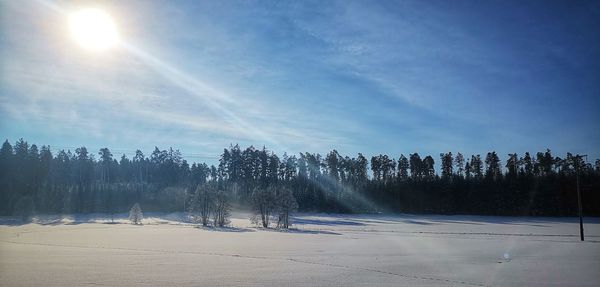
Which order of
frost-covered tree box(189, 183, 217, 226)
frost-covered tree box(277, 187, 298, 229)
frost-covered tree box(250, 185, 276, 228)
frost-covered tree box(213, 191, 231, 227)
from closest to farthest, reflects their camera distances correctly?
frost-covered tree box(277, 187, 298, 229), frost-covered tree box(250, 185, 276, 228), frost-covered tree box(213, 191, 231, 227), frost-covered tree box(189, 183, 217, 226)

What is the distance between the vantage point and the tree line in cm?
11356

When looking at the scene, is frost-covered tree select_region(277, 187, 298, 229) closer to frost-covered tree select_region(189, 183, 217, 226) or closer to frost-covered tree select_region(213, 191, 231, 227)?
frost-covered tree select_region(213, 191, 231, 227)

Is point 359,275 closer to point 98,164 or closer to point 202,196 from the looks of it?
point 202,196

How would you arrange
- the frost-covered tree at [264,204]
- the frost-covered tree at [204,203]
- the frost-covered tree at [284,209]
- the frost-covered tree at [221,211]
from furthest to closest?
the frost-covered tree at [204,203] < the frost-covered tree at [221,211] < the frost-covered tree at [264,204] < the frost-covered tree at [284,209]

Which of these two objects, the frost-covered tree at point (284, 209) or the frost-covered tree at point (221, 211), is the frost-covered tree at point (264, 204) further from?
the frost-covered tree at point (221, 211)

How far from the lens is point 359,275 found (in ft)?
66.5

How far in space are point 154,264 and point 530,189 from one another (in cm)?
12374

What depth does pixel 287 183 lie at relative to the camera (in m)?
150

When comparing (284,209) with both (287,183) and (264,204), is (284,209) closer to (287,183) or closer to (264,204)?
(264,204)

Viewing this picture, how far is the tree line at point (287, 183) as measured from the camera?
113562 mm

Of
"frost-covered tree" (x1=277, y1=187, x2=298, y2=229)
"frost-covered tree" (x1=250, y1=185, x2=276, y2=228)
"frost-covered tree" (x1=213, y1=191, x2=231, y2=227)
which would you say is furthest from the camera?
"frost-covered tree" (x1=213, y1=191, x2=231, y2=227)

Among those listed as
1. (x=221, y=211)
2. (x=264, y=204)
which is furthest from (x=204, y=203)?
(x=264, y=204)

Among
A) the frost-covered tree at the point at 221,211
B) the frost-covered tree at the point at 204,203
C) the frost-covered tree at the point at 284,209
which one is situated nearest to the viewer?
the frost-covered tree at the point at 284,209

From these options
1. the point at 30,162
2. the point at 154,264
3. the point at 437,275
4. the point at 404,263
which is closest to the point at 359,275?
the point at 437,275
